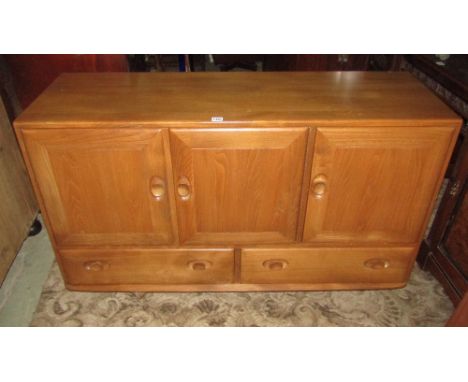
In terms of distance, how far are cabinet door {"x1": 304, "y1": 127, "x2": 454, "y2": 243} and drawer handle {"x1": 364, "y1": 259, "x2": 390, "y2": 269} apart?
119 mm

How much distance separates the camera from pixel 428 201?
1.41m

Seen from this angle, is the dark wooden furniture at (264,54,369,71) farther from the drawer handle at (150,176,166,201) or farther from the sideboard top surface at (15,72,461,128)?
the drawer handle at (150,176,166,201)

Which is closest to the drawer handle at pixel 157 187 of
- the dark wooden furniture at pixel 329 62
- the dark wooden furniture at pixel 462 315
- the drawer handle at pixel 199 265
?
the drawer handle at pixel 199 265

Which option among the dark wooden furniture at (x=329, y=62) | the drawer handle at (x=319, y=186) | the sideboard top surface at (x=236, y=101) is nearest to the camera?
the sideboard top surface at (x=236, y=101)

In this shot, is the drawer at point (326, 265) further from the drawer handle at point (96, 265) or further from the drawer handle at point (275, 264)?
the drawer handle at point (96, 265)

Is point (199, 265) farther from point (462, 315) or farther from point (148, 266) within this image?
point (462, 315)

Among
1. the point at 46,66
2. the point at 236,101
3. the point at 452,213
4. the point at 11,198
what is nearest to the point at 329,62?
the point at 452,213

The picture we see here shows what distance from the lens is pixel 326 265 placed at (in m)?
1.60

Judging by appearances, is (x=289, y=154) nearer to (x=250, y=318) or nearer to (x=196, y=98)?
(x=196, y=98)

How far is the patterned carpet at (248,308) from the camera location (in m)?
1.60

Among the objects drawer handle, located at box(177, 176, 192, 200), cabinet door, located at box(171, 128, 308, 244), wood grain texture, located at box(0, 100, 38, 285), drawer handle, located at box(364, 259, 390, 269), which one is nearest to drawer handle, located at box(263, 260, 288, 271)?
cabinet door, located at box(171, 128, 308, 244)

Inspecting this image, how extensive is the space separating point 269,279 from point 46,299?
3.33 ft

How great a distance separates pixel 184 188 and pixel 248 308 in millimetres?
657

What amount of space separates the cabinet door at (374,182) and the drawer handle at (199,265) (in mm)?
426
